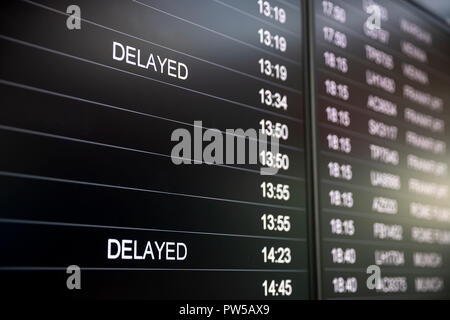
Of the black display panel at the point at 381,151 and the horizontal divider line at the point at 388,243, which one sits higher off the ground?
the black display panel at the point at 381,151

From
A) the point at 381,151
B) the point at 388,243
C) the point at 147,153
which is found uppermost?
the point at 381,151

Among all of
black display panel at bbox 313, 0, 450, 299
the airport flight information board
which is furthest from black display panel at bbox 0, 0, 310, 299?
black display panel at bbox 313, 0, 450, 299

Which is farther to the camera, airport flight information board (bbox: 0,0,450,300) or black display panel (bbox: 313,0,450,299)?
black display panel (bbox: 313,0,450,299)

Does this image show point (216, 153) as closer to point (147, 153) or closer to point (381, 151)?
point (147, 153)

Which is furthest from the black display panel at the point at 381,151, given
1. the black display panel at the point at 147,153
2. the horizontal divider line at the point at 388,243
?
the black display panel at the point at 147,153

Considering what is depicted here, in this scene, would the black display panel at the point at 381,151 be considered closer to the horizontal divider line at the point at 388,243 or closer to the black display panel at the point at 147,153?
the horizontal divider line at the point at 388,243

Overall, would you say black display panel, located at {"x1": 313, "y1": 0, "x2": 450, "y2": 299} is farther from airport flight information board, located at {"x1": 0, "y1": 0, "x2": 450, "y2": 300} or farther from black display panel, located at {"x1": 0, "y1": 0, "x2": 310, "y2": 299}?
black display panel, located at {"x1": 0, "y1": 0, "x2": 310, "y2": 299}

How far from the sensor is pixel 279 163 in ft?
5.73

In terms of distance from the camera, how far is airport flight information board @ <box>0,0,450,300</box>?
121 cm

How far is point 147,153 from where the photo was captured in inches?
54.9

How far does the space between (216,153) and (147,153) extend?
23 centimetres

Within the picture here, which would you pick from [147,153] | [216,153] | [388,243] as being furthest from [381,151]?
[147,153]

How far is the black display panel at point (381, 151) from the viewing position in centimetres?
192
